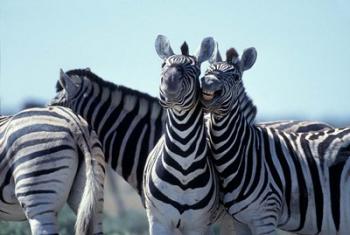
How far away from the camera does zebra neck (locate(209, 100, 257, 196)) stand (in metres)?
7.95

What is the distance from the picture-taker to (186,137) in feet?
25.2

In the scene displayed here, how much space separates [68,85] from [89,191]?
246 centimetres

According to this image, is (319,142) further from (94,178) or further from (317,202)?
(94,178)

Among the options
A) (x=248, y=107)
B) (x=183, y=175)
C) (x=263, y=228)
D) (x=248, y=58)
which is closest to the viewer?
(x=183, y=175)

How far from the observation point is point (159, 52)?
806 cm

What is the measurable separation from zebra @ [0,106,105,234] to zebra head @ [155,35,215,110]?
1280 mm

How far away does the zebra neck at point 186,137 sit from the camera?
25.1 ft

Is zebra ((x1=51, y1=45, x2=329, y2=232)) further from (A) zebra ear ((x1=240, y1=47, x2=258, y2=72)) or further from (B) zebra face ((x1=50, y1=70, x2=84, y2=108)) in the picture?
(A) zebra ear ((x1=240, y1=47, x2=258, y2=72))

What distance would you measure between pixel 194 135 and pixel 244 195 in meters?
0.81

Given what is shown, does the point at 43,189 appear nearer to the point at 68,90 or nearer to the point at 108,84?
the point at 68,90

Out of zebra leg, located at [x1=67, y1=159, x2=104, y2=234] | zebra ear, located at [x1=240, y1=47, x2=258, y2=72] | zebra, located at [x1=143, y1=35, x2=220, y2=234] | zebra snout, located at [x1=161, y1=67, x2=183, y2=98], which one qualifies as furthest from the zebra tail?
zebra ear, located at [x1=240, y1=47, x2=258, y2=72]

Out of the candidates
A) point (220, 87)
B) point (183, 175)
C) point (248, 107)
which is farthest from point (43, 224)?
point (248, 107)

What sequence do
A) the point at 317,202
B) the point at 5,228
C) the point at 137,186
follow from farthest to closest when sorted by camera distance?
the point at 5,228 → the point at 137,186 → the point at 317,202

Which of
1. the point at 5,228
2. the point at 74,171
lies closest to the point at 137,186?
the point at 74,171
